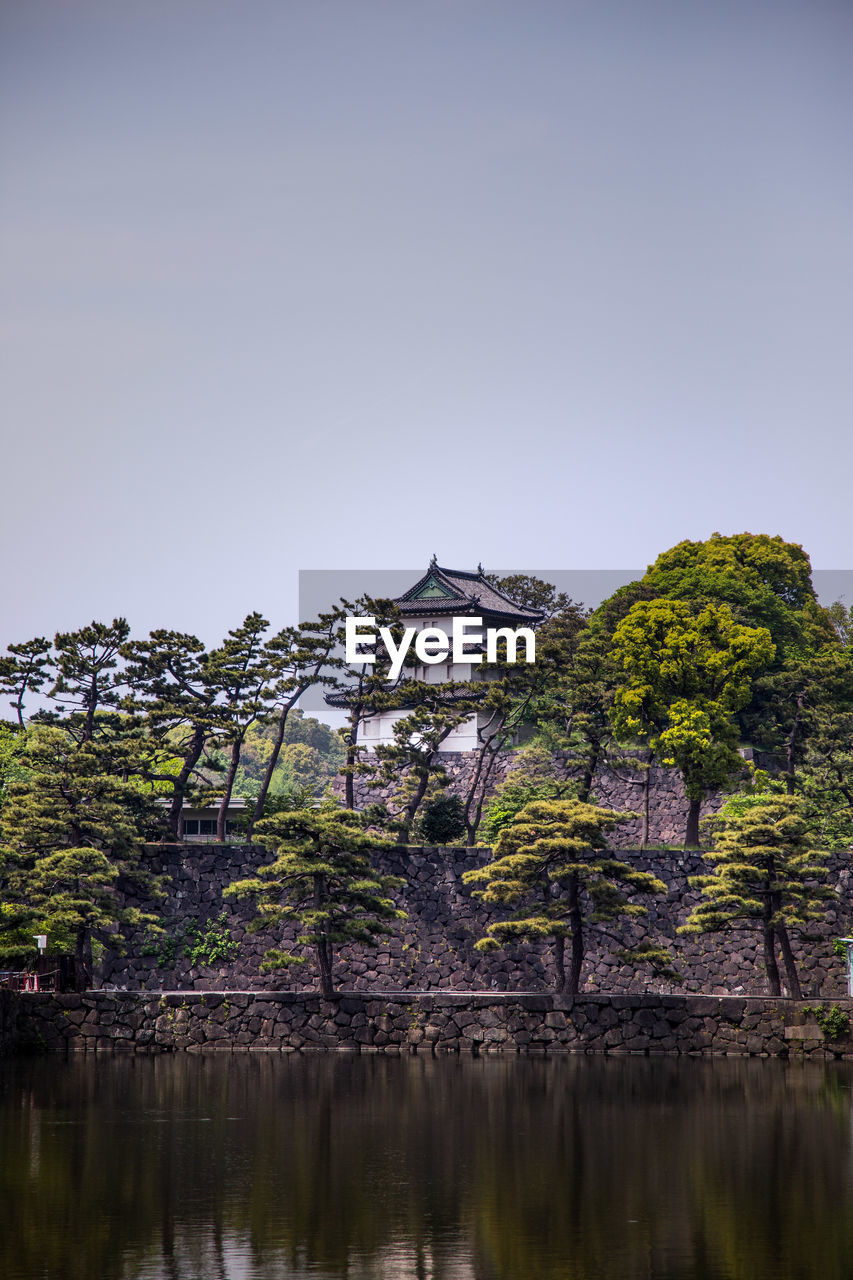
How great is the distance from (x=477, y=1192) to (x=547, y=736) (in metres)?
31.0

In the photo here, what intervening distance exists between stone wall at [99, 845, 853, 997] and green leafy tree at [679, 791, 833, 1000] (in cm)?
→ 337

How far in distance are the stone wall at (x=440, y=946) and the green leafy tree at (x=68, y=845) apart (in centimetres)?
Answer: 169

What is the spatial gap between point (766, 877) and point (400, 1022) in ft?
26.4

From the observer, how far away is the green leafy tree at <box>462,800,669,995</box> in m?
27.4

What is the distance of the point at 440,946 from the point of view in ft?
106

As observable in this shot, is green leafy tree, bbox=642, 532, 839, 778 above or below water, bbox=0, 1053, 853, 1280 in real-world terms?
above

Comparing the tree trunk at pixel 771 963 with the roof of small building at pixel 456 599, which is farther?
the roof of small building at pixel 456 599

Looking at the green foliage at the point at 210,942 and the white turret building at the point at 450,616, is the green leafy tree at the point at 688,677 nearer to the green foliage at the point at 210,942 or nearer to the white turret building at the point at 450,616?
the white turret building at the point at 450,616

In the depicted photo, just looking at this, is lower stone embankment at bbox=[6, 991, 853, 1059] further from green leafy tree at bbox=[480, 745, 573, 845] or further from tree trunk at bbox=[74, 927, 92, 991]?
green leafy tree at bbox=[480, 745, 573, 845]

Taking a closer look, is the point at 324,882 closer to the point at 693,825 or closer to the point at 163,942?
the point at 163,942

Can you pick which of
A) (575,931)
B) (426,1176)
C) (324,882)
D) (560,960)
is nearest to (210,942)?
(324,882)

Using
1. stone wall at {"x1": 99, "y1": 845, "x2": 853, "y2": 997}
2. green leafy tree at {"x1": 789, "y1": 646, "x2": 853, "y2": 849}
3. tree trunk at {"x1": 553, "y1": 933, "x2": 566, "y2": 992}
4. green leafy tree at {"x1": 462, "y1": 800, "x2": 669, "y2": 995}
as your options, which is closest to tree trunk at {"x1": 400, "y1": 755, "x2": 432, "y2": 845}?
stone wall at {"x1": 99, "y1": 845, "x2": 853, "y2": 997}

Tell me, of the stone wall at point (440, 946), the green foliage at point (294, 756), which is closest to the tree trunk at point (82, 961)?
the stone wall at point (440, 946)

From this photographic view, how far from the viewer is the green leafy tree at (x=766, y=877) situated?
2712 centimetres
